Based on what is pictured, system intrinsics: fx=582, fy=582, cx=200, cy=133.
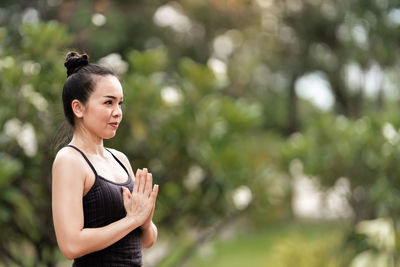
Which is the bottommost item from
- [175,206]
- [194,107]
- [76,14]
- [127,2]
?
[175,206]

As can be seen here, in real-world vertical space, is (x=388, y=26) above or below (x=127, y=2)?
below

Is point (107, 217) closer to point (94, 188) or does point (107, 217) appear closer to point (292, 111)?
point (94, 188)

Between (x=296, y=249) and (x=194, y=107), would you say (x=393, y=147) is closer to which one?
(x=296, y=249)

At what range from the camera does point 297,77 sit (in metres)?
19.1

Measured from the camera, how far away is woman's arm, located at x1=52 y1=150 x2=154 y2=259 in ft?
5.84

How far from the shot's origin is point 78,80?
6.29ft

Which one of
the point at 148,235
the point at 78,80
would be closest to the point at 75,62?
the point at 78,80

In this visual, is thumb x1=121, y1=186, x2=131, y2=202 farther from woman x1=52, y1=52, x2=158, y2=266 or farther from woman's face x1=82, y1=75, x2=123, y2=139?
woman's face x1=82, y1=75, x2=123, y2=139

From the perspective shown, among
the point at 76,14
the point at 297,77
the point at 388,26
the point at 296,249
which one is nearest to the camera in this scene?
the point at 296,249

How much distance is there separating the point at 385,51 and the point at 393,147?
6.96 metres

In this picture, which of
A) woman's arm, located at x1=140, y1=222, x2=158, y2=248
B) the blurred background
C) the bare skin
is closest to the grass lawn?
the blurred background

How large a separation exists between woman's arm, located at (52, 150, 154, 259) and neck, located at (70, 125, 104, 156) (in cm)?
9

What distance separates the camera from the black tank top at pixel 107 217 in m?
1.87

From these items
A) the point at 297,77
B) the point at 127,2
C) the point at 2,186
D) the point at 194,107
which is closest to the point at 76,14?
the point at 127,2
